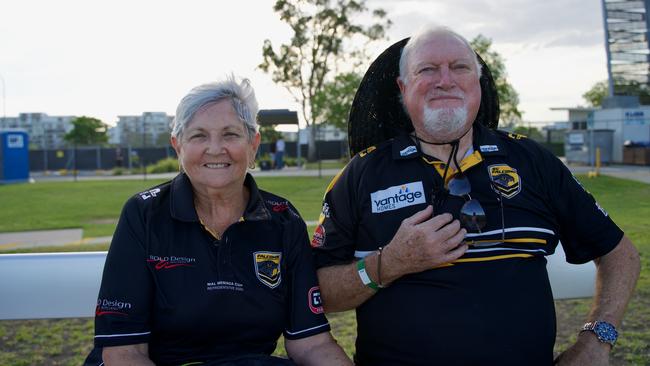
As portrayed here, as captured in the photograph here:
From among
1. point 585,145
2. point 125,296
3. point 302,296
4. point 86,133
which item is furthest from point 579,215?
point 86,133

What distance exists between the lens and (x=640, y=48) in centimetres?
3381

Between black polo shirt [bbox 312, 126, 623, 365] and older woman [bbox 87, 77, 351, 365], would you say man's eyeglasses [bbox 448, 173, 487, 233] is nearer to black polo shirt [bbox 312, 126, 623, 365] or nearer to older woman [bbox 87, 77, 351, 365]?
black polo shirt [bbox 312, 126, 623, 365]

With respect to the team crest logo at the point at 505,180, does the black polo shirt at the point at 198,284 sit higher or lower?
lower

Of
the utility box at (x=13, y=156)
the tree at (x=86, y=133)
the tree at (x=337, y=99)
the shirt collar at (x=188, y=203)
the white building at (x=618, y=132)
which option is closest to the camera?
the shirt collar at (x=188, y=203)

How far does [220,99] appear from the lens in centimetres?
249

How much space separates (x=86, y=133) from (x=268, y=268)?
57823 mm

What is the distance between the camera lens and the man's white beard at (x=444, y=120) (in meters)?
2.69

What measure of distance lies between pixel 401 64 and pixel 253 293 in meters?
1.28

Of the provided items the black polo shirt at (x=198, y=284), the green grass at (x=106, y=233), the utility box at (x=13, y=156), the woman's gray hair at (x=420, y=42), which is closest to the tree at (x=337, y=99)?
the utility box at (x=13, y=156)

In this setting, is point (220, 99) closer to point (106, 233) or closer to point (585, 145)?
point (106, 233)

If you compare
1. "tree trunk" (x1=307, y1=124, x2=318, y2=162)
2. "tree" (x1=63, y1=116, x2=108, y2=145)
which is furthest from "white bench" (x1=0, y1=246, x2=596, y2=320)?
"tree" (x1=63, y1=116, x2=108, y2=145)

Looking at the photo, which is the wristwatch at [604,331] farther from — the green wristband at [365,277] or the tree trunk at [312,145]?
the tree trunk at [312,145]

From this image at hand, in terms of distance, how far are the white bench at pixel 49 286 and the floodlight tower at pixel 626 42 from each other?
1367 inches

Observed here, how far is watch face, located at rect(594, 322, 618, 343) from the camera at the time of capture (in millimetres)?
2584
